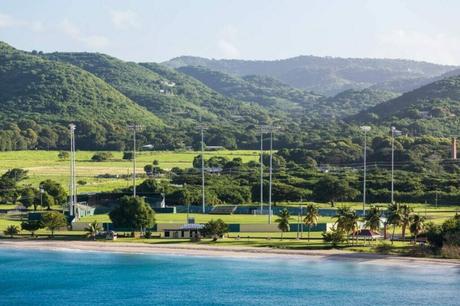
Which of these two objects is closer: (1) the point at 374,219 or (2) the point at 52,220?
(1) the point at 374,219

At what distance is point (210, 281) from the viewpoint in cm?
8425

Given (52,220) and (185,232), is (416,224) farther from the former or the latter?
(52,220)

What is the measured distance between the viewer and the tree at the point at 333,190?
480ft

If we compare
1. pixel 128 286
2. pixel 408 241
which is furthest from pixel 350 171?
pixel 128 286

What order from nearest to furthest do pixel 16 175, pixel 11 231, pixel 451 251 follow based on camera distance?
pixel 451 251 < pixel 11 231 < pixel 16 175

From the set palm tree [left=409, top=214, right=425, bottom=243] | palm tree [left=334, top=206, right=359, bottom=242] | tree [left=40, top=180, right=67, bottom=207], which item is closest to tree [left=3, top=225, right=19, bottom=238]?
tree [left=40, top=180, right=67, bottom=207]

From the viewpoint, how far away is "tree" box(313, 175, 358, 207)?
146 metres

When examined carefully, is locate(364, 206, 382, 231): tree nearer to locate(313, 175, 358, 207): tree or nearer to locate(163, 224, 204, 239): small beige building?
locate(163, 224, 204, 239): small beige building

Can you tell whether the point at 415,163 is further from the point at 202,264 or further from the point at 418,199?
the point at 202,264

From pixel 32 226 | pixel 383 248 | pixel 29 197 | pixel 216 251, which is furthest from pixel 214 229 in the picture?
pixel 29 197

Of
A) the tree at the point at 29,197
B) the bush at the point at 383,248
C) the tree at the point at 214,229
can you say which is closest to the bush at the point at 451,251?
the bush at the point at 383,248

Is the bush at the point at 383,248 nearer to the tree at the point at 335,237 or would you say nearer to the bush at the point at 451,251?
the tree at the point at 335,237

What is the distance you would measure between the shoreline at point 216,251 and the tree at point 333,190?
4912 cm

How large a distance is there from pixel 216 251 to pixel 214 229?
21.8 feet
